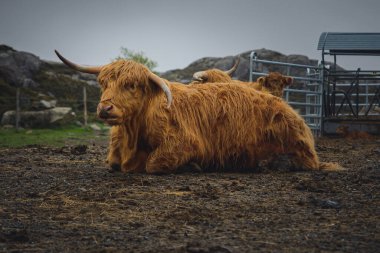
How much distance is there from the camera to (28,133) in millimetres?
16969

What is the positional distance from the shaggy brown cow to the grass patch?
6960 millimetres

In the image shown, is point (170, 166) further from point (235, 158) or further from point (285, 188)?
point (285, 188)

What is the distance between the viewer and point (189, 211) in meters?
4.40

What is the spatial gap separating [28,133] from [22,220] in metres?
13.3

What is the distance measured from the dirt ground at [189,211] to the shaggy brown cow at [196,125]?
0.26 metres

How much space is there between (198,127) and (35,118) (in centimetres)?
1323

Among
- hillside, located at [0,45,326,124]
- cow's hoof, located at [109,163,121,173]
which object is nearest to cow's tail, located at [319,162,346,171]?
cow's hoof, located at [109,163,121,173]

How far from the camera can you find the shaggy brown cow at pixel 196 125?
6.52 metres

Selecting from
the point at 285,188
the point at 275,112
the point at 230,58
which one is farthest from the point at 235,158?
the point at 230,58

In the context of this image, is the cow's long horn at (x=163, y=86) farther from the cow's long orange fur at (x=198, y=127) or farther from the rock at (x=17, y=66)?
the rock at (x=17, y=66)

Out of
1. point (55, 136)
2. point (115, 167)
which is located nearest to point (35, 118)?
point (55, 136)

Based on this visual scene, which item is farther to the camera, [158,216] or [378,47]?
[378,47]

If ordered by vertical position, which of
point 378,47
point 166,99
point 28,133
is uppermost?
point 378,47

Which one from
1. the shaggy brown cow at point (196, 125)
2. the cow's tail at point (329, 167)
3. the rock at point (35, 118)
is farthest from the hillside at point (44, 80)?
the cow's tail at point (329, 167)
